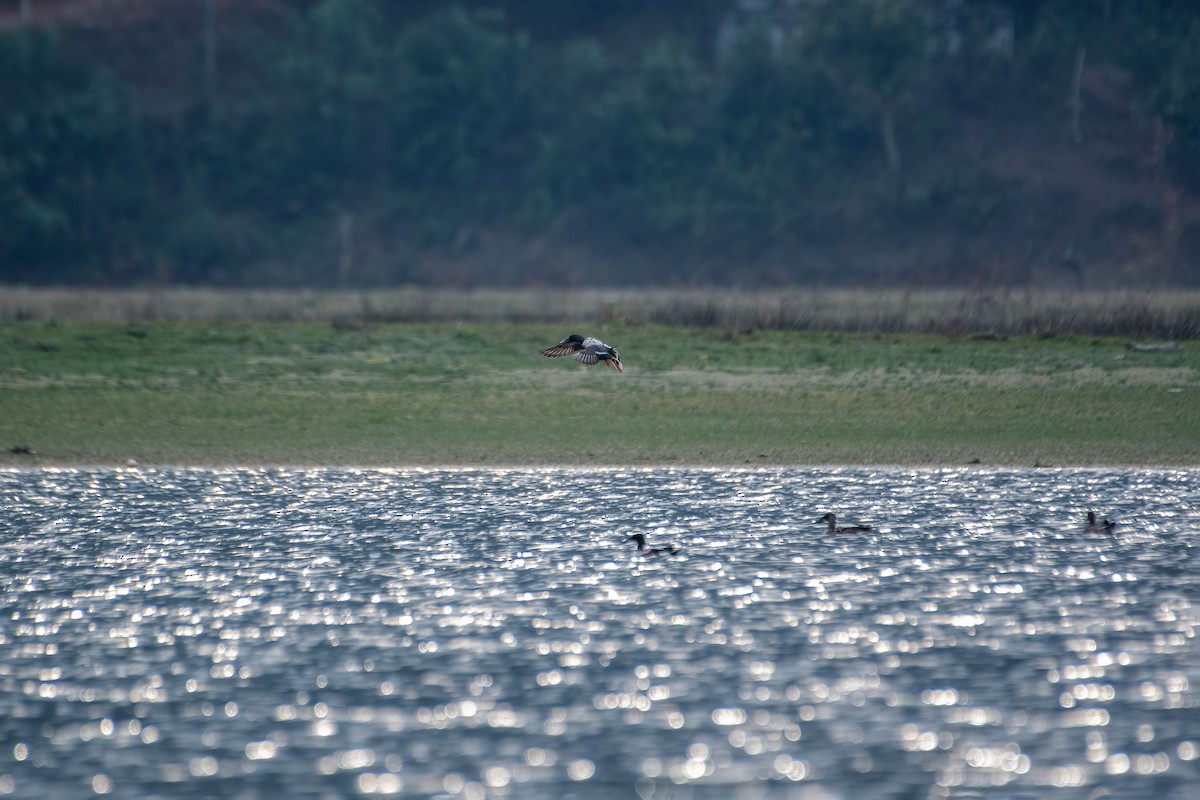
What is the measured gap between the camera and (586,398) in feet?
72.3

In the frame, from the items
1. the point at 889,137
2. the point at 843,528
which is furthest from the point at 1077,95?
the point at 843,528

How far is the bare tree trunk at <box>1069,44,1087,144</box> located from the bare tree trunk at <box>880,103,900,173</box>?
6.87 meters

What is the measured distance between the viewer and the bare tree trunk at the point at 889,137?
6281cm

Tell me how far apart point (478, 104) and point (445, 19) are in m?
4.07

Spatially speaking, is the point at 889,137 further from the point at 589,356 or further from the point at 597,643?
the point at 597,643

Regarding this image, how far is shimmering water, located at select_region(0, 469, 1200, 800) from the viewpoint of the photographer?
7988mm

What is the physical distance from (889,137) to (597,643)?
54.9 meters

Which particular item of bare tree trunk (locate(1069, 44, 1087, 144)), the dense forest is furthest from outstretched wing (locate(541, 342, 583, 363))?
bare tree trunk (locate(1069, 44, 1087, 144))

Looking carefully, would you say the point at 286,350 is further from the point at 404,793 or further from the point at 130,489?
the point at 404,793

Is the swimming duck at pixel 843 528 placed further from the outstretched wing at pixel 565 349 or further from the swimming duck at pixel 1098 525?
the outstretched wing at pixel 565 349

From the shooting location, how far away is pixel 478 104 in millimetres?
63969

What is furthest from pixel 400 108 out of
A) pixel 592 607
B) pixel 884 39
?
pixel 592 607

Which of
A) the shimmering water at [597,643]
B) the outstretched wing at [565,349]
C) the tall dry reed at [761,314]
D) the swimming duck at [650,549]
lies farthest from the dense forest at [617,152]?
the swimming duck at [650,549]

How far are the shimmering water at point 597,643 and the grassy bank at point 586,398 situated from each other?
→ 2369mm
